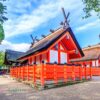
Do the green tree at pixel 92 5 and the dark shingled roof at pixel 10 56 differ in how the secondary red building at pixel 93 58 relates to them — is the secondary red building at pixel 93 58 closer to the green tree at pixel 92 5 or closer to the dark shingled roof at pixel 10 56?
the dark shingled roof at pixel 10 56

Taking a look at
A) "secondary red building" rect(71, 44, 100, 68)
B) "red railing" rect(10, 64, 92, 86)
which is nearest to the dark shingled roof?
"secondary red building" rect(71, 44, 100, 68)

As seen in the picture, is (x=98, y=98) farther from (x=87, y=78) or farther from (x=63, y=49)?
(x=63, y=49)

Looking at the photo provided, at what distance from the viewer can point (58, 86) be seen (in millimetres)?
15891

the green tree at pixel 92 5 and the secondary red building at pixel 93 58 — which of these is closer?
the green tree at pixel 92 5

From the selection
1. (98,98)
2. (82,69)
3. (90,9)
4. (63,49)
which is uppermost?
(90,9)

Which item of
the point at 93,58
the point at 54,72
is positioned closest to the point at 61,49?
the point at 54,72

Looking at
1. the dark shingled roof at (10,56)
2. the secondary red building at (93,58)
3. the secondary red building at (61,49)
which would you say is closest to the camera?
the secondary red building at (61,49)

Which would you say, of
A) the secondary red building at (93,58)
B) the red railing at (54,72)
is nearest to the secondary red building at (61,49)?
the red railing at (54,72)

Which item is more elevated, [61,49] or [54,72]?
[61,49]

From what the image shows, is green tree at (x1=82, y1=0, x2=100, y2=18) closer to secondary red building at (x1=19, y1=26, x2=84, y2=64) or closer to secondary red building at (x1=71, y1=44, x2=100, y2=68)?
secondary red building at (x1=19, y1=26, x2=84, y2=64)

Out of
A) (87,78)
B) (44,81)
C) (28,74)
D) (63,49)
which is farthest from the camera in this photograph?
(63,49)

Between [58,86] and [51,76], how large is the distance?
2.77 feet

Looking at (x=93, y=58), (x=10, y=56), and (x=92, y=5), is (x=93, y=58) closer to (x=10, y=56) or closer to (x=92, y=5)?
(x=10, y=56)

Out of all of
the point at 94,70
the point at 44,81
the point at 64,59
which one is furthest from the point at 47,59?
the point at 94,70
